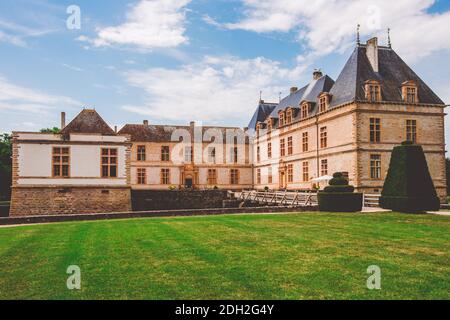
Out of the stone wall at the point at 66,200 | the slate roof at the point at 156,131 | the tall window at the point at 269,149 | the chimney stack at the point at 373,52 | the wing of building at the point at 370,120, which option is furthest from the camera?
the slate roof at the point at 156,131

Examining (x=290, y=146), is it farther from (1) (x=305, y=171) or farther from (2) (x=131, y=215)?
(2) (x=131, y=215)

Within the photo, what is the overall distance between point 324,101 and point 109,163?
1914 centimetres

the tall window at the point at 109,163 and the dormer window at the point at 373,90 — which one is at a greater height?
the dormer window at the point at 373,90

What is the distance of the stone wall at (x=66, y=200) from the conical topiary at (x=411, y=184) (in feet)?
61.6

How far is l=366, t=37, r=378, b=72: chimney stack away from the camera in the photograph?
102 feet

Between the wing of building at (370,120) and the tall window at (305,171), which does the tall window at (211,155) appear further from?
the wing of building at (370,120)

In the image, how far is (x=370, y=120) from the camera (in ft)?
95.9

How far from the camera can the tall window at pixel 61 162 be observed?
1087 inches

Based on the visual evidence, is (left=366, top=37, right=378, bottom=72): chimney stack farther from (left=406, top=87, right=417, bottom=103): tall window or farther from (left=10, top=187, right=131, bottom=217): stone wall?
(left=10, top=187, right=131, bottom=217): stone wall

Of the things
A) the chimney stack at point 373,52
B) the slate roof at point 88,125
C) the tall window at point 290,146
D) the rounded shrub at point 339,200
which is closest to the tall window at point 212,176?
the tall window at point 290,146

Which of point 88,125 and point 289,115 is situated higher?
point 289,115

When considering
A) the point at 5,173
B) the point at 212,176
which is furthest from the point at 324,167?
the point at 5,173
